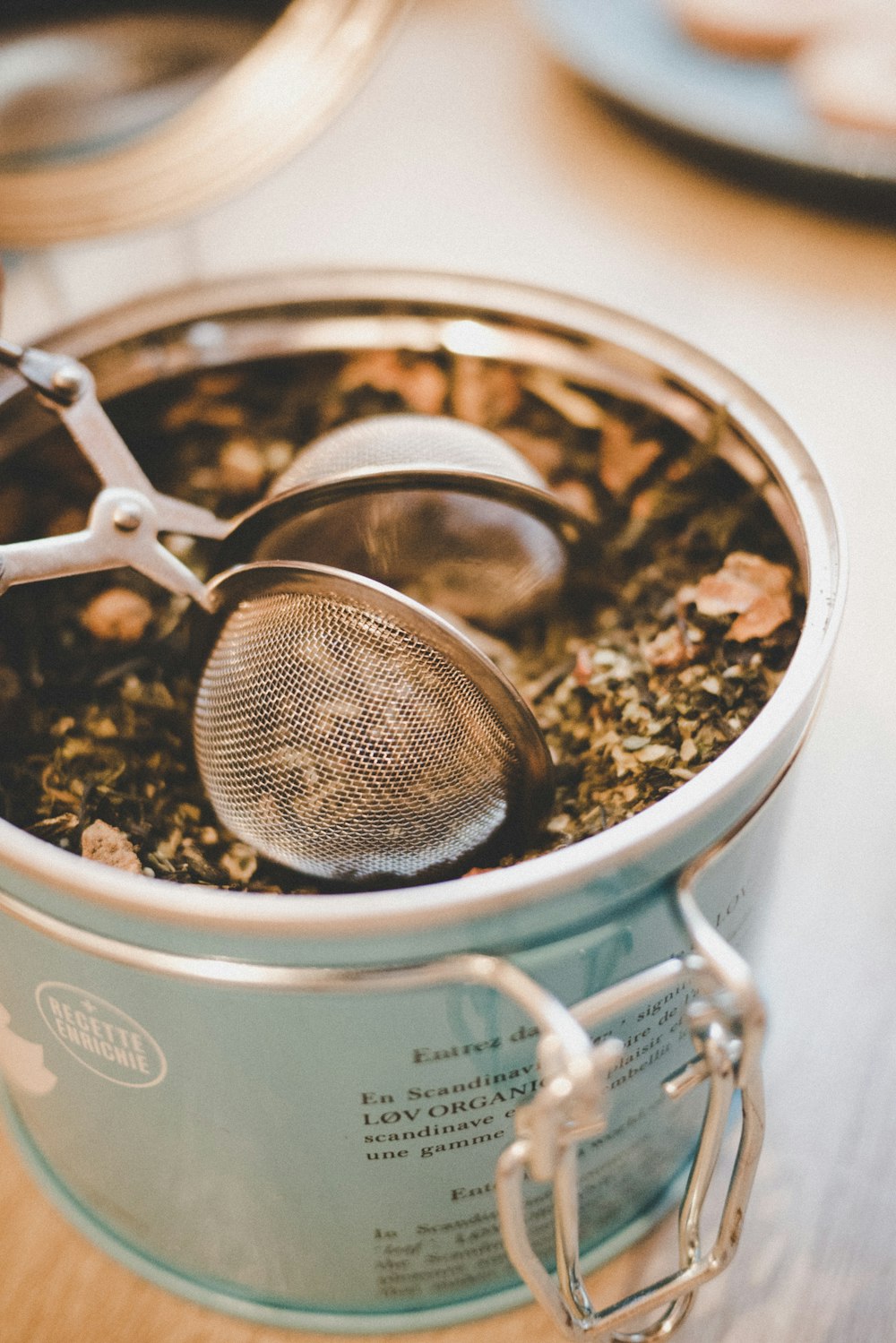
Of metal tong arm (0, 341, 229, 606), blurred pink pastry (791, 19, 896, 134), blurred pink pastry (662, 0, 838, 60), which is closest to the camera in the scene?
metal tong arm (0, 341, 229, 606)

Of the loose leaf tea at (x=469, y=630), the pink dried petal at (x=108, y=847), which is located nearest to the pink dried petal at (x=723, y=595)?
the loose leaf tea at (x=469, y=630)

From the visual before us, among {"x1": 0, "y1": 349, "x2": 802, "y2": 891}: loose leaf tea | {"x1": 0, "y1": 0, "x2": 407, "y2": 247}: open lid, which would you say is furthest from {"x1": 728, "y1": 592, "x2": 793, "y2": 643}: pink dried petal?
{"x1": 0, "y1": 0, "x2": 407, "y2": 247}: open lid

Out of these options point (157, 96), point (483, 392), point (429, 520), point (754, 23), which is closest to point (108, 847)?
point (429, 520)

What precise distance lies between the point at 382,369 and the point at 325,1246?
1.41 feet

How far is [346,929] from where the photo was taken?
310 mm

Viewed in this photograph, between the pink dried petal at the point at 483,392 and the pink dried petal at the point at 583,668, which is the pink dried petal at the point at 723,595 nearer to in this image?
the pink dried petal at the point at 583,668

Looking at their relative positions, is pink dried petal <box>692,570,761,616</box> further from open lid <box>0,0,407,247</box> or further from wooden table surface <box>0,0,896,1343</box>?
open lid <box>0,0,407,247</box>

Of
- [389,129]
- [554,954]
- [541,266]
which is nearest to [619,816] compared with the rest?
[554,954]

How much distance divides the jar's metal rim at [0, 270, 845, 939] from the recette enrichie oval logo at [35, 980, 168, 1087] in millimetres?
59

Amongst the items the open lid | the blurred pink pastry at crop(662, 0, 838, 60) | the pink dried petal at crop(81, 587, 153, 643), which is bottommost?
the pink dried petal at crop(81, 587, 153, 643)

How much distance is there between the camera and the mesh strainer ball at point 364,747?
16.5 inches

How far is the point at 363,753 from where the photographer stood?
43 cm

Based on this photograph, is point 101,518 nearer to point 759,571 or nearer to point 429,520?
point 429,520

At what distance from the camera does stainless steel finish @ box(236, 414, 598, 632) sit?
46cm
